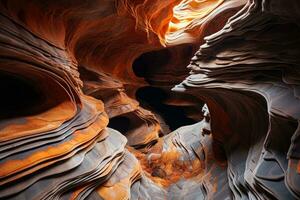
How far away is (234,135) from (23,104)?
143 inches

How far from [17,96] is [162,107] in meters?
8.09

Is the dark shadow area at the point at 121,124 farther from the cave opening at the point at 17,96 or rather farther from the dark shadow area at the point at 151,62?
the cave opening at the point at 17,96

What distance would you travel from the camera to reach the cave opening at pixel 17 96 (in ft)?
12.5

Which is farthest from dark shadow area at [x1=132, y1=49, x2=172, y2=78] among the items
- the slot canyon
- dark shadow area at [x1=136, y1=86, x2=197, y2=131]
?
the slot canyon

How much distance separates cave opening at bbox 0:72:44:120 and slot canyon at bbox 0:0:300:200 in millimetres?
15

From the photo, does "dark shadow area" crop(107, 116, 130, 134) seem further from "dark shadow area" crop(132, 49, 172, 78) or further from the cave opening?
the cave opening

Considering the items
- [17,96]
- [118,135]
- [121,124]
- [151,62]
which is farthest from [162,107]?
[17,96]

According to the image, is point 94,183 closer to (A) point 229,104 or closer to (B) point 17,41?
(B) point 17,41

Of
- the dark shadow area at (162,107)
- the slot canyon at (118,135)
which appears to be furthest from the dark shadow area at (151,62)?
the slot canyon at (118,135)

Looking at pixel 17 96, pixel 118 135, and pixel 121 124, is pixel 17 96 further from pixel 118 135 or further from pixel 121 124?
pixel 121 124

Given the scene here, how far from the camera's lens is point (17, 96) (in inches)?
162

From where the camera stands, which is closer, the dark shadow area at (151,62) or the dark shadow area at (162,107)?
the dark shadow area at (151,62)

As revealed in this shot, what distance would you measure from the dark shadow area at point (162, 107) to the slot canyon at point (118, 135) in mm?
4310

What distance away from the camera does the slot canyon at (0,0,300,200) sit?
2893 millimetres
